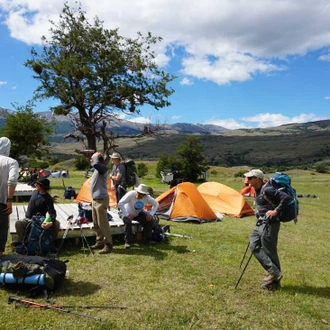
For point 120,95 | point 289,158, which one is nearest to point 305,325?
point 120,95

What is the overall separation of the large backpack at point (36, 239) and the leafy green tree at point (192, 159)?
→ 34459 millimetres

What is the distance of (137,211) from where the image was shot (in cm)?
878

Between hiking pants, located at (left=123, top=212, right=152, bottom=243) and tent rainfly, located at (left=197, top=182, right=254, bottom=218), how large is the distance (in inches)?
265

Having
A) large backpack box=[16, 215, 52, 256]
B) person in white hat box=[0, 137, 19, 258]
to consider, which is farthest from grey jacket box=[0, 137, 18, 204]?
large backpack box=[16, 215, 52, 256]

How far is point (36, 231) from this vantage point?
23.2ft

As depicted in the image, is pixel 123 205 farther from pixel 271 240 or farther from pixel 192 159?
pixel 192 159

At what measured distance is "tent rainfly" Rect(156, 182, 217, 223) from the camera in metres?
12.8

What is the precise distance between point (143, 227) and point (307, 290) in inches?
168

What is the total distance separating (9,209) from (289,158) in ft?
530

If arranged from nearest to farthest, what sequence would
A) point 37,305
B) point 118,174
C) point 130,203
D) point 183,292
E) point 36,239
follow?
point 37,305
point 183,292
point 36,239
point 130,203
point 118,174

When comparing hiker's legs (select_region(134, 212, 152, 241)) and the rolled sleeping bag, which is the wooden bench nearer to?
hiker's legs (select_region(134, 212, 152, 241))

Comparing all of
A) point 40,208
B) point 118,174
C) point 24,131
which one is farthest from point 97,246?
point 24,131

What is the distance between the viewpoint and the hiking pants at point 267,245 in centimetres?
615

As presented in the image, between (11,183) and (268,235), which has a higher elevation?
(11,183)
